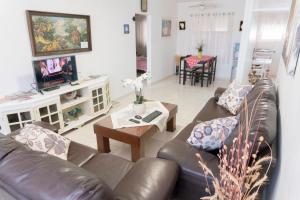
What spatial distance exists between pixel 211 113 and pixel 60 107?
6.72 feet

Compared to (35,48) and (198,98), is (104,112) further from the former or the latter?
(198,98)

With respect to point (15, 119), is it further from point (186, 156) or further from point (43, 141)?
point (186, 156)

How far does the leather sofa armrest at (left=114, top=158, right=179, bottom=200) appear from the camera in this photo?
1.11 m

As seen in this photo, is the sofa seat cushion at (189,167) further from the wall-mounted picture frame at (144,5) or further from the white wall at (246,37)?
the wall-mounted picture frame at (144,5)

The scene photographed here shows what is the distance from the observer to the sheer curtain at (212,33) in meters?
5.80

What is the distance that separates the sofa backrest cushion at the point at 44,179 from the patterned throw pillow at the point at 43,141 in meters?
0.54

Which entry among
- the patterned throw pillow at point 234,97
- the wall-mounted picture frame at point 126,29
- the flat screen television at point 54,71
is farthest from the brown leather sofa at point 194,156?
the wall-mounted picture frame at point 126,29

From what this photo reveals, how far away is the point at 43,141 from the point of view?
150 cm

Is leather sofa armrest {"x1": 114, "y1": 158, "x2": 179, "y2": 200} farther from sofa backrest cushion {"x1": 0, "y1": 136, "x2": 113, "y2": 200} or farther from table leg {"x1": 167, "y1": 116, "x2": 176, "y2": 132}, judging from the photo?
table leg {"x1": 167, "y1": 116, "x2": 176, "y2": 132}

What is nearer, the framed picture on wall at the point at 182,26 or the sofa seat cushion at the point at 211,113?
the sofa seat cushion at the point at 211,113

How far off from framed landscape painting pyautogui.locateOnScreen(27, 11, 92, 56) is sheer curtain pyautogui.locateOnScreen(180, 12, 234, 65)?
12.6ft

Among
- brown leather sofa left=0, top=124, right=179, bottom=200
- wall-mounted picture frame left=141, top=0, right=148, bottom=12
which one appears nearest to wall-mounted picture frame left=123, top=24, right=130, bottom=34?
wall-mounted picture frame left=141, top=0, right=148, bottom=12

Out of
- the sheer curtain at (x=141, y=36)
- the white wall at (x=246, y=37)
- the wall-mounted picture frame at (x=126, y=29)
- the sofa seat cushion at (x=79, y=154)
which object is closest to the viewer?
the sofa seat cushion at (x=79, y=154)

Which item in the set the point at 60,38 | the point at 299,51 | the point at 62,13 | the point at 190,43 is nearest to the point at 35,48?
the point at 60,38
